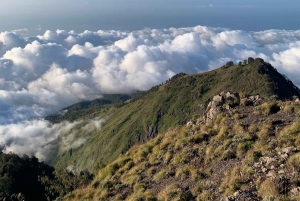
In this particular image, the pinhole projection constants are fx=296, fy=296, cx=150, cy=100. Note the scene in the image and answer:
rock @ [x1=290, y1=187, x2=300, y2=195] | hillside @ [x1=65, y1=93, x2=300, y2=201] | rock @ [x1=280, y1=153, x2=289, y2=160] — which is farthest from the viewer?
rock @ [x1=280, y1=153, x2=289, y2=160]

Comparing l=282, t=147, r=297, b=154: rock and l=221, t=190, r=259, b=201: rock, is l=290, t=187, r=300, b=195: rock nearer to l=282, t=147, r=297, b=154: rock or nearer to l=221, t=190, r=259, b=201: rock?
l=221, t=190, r=259, b=201: rock

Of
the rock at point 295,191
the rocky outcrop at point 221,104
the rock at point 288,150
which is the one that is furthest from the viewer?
the rocky outcrop at point 221,104

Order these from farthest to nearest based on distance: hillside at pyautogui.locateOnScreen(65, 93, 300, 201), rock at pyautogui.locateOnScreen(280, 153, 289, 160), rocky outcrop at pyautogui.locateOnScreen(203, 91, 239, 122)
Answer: rocky outcrop at pyautogui.locateOnScreen(203, 91, 239, 122) < rock at pyautogui.locateOnScreen(280, 153, 289, 160) < hillside at pyautogui.locateOnScreen(65, 93, 300, 201)

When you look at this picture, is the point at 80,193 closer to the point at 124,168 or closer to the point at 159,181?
the point at 124,168

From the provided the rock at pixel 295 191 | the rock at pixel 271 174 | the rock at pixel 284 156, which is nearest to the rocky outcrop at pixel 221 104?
A: the rock at pixel 284 156

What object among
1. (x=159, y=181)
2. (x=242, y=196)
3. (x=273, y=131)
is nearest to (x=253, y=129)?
(x=273, y=131)

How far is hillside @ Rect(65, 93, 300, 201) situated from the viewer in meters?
15.1

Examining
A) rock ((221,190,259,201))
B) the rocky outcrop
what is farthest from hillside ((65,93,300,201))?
the rocky outcrop

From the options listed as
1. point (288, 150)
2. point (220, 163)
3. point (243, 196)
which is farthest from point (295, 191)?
point (220, 163)

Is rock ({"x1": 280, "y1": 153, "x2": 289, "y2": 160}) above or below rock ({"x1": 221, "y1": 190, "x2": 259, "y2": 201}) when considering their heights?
above

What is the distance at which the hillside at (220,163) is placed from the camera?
15.1m

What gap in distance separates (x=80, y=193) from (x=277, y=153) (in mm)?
14936

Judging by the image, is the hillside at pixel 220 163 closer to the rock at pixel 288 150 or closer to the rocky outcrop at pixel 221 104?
the rock at pixel 288 150

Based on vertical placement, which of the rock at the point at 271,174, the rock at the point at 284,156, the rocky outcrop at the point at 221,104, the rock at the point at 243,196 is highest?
the rock at the point at 284,156
